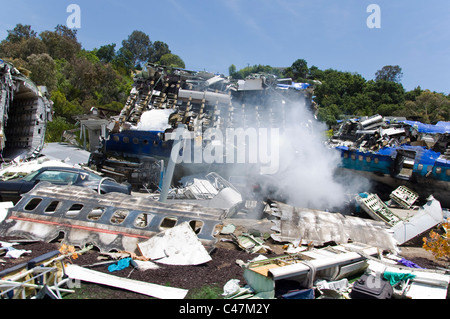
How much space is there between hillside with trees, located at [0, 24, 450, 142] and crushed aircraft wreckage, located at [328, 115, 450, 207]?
13.6 metres

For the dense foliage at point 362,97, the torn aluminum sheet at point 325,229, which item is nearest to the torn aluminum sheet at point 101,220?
the torn aluminum sheet at point 325,229

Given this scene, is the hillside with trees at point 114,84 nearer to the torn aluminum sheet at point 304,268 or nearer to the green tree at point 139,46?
the green tree at point 139,46

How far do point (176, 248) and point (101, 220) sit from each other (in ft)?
5.88

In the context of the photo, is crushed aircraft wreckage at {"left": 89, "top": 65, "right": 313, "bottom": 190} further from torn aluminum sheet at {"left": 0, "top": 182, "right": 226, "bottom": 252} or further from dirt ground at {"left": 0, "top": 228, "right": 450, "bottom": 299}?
dirt ground at {"left": 0, "top": 228, "right": 450, "bottom": 299}

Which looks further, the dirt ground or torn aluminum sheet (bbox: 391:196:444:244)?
torn aluminum sheet (bbox: 391:196:444:244)

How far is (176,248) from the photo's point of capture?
17.9ft

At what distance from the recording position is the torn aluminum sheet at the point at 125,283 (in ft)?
13.5

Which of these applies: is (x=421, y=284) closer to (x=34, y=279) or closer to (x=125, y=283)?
(x=125, y=283)

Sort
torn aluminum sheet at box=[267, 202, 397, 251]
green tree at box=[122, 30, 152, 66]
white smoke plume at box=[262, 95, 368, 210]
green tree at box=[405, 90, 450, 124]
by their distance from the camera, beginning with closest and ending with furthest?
torn aluminum sheet at box=[267, 202, 397, 251], white smoke plume at box=[262, 95, 368, 210], green tree at box=[405, 90, 450, 124], green tree at box=[122, 30, 152, 66]

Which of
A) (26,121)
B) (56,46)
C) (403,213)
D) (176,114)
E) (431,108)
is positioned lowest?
(403,213)

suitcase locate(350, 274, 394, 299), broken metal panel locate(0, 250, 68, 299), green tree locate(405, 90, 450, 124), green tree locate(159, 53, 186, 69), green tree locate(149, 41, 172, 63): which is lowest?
suitcase locate(350, 274, 394, 299)

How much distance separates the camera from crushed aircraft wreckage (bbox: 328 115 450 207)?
47.5 feet

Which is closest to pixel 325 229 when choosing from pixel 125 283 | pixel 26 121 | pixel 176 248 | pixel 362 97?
pixel 176 248

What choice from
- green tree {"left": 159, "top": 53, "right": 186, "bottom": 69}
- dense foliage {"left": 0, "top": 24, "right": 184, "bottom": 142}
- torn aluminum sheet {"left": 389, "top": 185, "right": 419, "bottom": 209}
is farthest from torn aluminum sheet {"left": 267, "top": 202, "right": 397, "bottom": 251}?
green tree {"left": 159, "top": 53, "right": 186, "bottom": 69}
